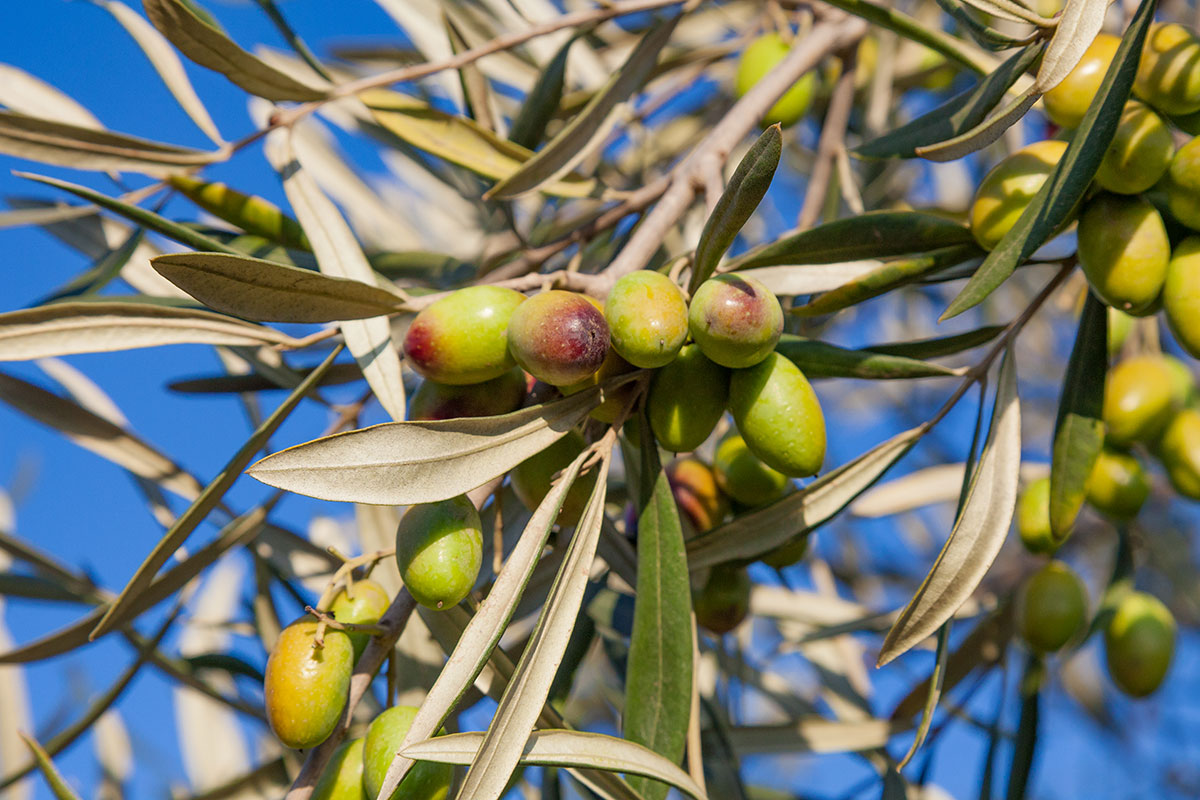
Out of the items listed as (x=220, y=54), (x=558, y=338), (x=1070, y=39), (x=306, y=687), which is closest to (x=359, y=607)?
(x=306, y=687)

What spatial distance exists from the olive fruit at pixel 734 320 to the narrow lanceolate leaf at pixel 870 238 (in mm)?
172

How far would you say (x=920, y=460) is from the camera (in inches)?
127

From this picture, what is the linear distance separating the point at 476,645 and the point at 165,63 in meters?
1.03

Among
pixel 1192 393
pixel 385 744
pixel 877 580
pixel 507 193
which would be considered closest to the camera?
pixel 385 744

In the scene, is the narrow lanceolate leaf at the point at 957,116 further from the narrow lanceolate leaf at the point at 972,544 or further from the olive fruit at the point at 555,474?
the olive fruit at the point at 555,474

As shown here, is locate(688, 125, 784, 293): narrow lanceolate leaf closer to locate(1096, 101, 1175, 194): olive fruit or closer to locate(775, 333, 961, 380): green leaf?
locate(775, 333, 961, 380): green leaf

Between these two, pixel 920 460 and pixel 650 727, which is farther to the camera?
pixel 920 460

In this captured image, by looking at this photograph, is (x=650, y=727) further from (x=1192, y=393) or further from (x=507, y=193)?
(x=1192, y=393)

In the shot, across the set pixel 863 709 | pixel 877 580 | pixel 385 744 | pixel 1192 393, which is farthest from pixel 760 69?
A: pixel 877 580

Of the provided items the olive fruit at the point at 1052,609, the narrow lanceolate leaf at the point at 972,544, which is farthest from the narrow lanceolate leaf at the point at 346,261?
the olive fruit at the point at 1052,609

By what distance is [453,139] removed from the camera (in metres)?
1.15

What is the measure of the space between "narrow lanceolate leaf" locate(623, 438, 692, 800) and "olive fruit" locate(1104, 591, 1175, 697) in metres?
0.84

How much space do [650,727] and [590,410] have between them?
290 mm

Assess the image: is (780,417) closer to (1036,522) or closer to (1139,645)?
(1036,522)
